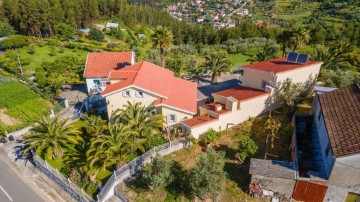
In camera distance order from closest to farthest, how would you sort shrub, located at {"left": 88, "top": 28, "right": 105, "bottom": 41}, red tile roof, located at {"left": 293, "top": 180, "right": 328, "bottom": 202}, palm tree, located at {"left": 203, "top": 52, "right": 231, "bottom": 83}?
red tile roof, located at {"left": 293, "top": 180, "right": 328, "bottom": 202}
palm tree, located at {"left": 203, "top": 52, "right": 231, "bottom": 83}
shrub, located at {"left": 88, "top": 28, "right": 105, "bottom": 41}

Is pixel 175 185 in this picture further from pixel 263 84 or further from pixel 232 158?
pixel 263 84

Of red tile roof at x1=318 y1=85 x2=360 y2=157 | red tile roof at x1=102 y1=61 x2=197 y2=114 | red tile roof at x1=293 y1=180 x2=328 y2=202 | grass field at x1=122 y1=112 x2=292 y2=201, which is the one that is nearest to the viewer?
red tile roof at x1=318 y1=85 x2=360 y2=157

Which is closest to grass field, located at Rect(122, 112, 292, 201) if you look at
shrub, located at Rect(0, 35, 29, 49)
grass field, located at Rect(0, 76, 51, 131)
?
grass field, located at Rect(0, 76, 51, 131)

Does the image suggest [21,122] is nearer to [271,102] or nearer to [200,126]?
[200,126]

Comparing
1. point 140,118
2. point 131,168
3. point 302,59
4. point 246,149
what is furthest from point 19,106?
point 302,59

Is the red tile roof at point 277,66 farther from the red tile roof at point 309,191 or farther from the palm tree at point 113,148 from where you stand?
the palm tree at point 113,148

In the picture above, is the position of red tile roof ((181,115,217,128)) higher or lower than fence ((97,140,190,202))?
higher

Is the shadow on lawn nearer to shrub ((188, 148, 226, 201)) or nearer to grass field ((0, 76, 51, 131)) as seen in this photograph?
shrub ((188, 148, 226, 201))
